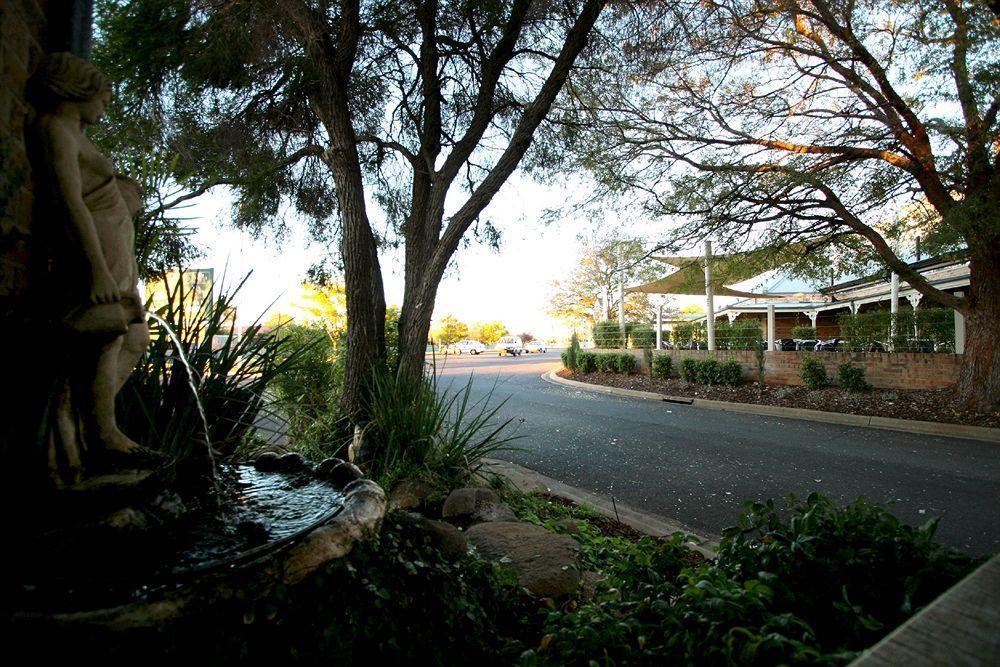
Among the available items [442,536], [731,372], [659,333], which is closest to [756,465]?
[442,536]

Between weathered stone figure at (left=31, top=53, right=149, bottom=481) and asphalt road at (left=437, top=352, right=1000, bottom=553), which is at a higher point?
weathered stone figure at (left=31, top=53, right=149, bottom=481)

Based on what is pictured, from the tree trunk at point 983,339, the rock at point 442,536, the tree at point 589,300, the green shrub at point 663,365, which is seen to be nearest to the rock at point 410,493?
the rock at point 442,536

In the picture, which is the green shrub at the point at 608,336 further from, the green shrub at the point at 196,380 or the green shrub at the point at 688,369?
the green shrub at the point at 196,380

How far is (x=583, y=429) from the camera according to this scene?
843 cm

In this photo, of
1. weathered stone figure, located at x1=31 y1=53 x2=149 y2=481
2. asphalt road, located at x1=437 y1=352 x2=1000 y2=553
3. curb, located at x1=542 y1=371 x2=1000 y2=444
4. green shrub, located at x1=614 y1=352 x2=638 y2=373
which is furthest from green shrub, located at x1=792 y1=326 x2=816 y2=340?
weathered stone figure, located at x1=31 y1=53 x2=149 y2=481

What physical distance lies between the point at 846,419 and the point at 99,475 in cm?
1037

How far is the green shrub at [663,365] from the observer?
47.0ft

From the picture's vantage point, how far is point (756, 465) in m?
5.96

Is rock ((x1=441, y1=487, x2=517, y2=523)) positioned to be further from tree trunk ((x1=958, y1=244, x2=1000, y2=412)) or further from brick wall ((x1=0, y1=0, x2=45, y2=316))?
tree trunk ((x1=958, y1=244, x2=1000, y2=412))

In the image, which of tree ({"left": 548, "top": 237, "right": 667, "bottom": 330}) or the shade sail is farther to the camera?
tree ({"left": 548, "top": 237, "right": 667, "bottom": 330})

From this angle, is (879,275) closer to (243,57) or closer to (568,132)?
(568,132)

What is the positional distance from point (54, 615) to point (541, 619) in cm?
181

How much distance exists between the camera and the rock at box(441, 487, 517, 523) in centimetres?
346

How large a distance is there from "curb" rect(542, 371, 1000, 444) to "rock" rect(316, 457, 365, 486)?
29.5 feet
